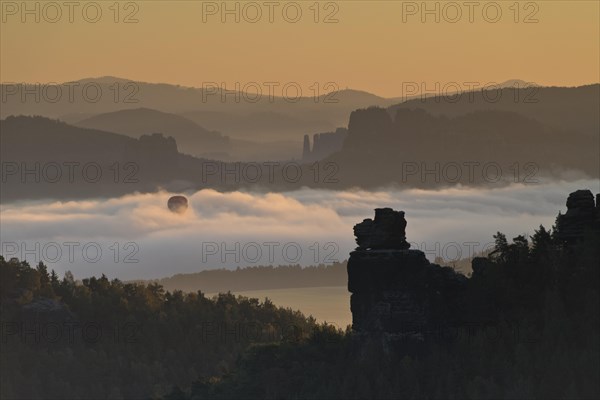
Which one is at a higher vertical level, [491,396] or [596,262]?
[596,262]

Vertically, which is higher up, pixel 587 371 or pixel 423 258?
pixel 423 258

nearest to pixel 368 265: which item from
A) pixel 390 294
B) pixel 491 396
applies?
pixel 390 294

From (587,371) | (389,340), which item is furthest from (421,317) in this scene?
(587,371)

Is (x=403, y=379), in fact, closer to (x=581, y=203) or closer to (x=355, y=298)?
(x=355, y=298)

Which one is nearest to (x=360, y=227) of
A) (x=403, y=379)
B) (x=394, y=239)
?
(x=394, y=239)

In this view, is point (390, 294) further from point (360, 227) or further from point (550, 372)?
point (550, 372)
